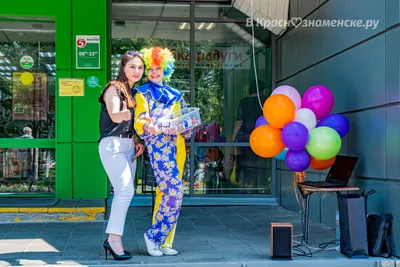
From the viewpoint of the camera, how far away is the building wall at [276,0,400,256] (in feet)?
18.0

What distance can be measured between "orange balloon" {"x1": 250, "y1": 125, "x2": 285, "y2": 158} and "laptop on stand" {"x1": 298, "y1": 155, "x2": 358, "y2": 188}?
50 centimetres

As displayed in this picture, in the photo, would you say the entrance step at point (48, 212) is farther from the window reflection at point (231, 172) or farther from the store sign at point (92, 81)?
the window reflection at point (231, 172)

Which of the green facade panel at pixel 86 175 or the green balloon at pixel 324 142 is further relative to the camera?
the green facade panel at pixel 86 175

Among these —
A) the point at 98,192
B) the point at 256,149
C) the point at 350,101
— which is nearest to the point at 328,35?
the point at 350,101

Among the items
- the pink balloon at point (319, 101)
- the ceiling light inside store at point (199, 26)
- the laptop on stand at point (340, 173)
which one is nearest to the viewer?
the laptop on stand at point (340, 173)

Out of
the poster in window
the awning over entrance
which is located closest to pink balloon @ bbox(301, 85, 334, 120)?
the awning over entrance

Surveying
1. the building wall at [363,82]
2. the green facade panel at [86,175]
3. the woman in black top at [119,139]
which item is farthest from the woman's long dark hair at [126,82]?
the green facade panel at [86,175]

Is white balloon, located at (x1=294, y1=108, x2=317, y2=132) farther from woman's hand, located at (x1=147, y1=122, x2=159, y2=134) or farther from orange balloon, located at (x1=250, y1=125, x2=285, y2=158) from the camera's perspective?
woman's hand, located at (x1=147, y1=122, x2=159, y2=134)

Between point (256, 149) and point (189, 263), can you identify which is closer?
point (189, 263)

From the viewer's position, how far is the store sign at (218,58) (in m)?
9.56

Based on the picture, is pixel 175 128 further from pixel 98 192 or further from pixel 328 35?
pixel 98 192

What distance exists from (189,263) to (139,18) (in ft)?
17.5

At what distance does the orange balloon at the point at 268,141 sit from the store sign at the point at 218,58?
373cm

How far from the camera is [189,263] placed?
5.16 meters
